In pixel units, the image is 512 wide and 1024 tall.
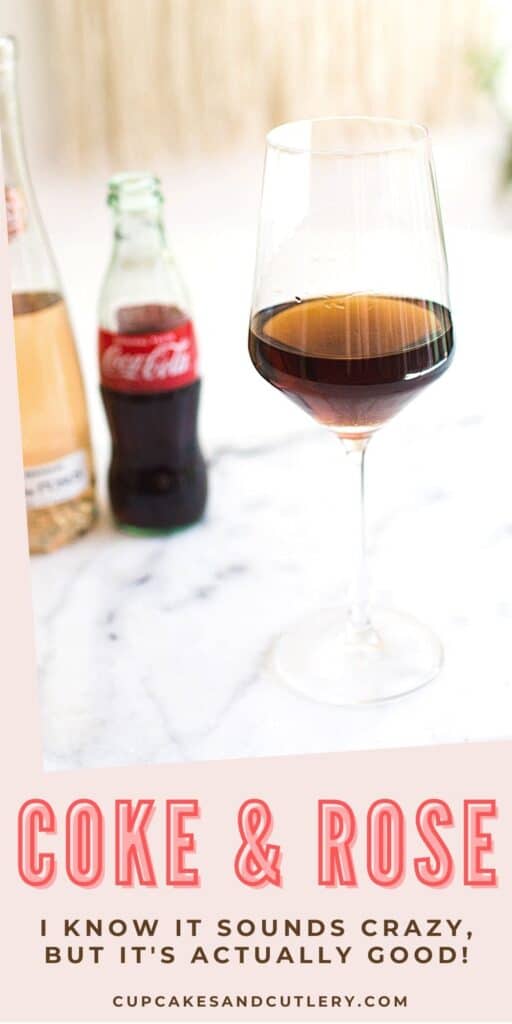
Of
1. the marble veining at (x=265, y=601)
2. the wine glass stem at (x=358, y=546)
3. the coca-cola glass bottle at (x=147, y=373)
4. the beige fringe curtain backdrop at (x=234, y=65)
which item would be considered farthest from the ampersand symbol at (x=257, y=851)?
the beige fringe curtain backdrop at (x=234, y=65)

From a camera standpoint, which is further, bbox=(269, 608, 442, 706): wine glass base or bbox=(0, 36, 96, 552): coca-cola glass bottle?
bbox=(0, 36, 96, 552): coca-cola glass bottle

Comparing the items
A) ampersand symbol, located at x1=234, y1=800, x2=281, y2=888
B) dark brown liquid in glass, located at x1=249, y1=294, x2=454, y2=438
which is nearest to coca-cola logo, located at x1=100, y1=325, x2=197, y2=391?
dark brown liquid in glass, located at x1=249, y1=294, x2=454, y2=438

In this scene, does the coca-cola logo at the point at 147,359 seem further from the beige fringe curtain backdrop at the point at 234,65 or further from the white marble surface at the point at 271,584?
the beige fringe curtain backdrop at the point at 234,65

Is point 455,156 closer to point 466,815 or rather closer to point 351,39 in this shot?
point 351,39

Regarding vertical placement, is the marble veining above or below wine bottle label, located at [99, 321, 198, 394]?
below

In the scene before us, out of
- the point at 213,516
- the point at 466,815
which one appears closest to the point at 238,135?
the point at 213,516

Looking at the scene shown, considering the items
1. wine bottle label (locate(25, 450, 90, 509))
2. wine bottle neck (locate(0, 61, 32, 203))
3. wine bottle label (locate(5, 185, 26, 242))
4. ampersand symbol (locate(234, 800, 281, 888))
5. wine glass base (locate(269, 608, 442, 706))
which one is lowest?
ampersand symbol (locate(234, 800, 281, 888))

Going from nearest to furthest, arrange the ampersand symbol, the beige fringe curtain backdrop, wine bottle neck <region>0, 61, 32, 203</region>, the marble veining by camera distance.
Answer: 1. the ampersand symbol
2. the marble veining
3. wine bottle neck <region>0, 61, 32, 203</region>
4. the beige fringe curtain backdrop

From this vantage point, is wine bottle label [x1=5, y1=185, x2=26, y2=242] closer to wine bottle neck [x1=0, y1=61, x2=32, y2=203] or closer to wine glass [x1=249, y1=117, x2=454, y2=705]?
wine bottle neck [x1=0, y1=61, x2=32, y2=203]

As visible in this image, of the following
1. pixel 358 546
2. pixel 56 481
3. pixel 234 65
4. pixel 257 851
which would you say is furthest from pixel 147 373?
pixel 234 65
